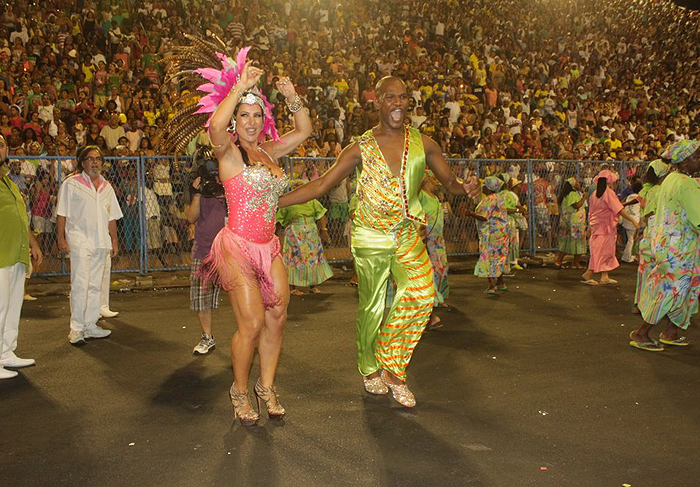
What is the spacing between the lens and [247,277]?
4574 mm

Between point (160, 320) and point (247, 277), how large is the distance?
425 centimetres

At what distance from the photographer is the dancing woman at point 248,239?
4.57m

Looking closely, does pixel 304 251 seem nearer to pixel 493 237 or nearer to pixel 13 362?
pixel 493 237

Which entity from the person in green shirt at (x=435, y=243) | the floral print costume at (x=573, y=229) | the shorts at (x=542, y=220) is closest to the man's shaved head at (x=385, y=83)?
the person in green shirt at (x=435, y=243)

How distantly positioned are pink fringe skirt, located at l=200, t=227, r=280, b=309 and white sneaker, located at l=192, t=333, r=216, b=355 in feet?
7.37

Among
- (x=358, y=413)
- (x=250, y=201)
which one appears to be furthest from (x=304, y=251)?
(x=250, y=201)

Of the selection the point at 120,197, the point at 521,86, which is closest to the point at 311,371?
the point at 120,197

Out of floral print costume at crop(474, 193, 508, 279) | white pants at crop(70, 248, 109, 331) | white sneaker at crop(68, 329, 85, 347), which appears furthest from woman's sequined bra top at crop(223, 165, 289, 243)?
floral print costume at crop(474, 193, 508, 279)

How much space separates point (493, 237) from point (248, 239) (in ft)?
21.0

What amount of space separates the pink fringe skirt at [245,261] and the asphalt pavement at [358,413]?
0.88 metres

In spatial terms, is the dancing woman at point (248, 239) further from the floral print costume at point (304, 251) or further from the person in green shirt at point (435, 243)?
the floral print costume at point (304, 251)

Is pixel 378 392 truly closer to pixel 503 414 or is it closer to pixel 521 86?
pixel 503 414

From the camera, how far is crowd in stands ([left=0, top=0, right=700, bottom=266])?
41.9 ft

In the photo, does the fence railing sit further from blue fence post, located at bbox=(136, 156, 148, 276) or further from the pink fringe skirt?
the pink fringe skirt
